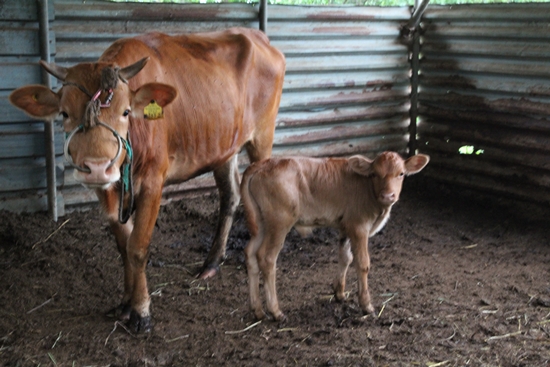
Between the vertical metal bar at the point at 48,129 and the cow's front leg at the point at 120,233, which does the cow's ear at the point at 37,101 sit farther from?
the vertical metal bar at the point at 48,129

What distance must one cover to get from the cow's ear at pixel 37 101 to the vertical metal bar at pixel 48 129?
6.36ft

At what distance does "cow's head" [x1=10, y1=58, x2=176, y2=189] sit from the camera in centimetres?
436

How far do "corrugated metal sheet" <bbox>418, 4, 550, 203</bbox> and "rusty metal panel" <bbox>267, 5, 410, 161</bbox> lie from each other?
0.44 meters

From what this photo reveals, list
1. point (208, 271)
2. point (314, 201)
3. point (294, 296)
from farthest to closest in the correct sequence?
point (208, 271)
point (294, 296)
point (314, 201)

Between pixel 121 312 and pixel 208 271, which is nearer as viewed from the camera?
pixel 121 312

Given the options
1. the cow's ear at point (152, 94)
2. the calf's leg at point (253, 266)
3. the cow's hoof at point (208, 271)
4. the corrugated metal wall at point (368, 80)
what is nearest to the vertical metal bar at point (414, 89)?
the corrugated metal wall at point (368, 80)

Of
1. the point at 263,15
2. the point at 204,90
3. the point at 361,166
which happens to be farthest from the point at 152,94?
the point at 263,15

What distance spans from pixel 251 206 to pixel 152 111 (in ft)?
3.28

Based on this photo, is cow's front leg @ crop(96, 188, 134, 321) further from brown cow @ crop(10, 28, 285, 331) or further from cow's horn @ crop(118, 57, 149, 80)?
cow's horn @ crop(118, 57, 149, 80)

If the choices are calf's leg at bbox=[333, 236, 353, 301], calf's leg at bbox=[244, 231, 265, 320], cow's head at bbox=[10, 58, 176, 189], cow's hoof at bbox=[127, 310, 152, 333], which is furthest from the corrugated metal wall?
calf's leg at bbox=[333, 236, 353, 301]

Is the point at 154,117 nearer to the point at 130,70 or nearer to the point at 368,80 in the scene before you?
the point at 130,70

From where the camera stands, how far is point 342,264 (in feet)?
17.9

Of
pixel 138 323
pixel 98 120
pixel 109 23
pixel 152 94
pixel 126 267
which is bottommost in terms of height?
pixel 138 323

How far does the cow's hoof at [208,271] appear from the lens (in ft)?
20.7
